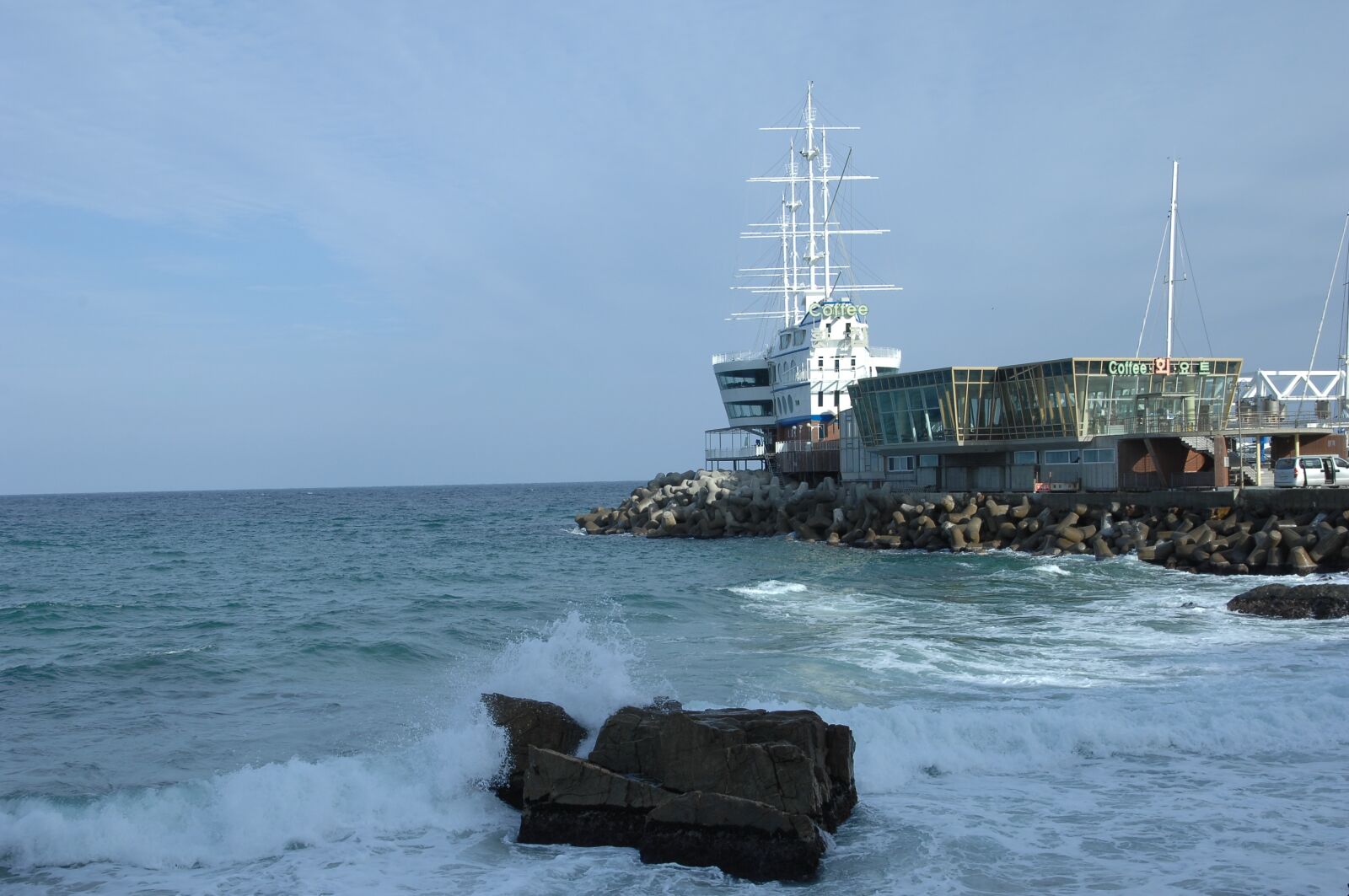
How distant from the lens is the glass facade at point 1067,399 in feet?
139

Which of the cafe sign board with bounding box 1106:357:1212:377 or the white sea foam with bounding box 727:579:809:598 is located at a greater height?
the cafe sign board with bounding box 1106:357:1212:377

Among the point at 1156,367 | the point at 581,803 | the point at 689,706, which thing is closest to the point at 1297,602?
the point at 689,706

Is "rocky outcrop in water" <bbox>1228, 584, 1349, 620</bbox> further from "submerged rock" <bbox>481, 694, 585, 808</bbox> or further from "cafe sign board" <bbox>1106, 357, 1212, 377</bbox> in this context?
"cafe sign board" <bbox>1106, 357, 1212, 377</bbox>

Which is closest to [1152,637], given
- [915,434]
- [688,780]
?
[688,780]

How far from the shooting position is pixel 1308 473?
3644cm

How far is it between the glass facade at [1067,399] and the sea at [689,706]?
46.0ft

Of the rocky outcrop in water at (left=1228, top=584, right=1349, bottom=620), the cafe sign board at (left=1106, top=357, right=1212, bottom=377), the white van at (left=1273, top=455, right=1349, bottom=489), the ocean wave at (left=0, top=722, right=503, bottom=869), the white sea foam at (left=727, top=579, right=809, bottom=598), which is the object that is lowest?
the ocean wave at (left=0, top=722, right=503, bottom=869)

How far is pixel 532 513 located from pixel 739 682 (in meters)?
71.3

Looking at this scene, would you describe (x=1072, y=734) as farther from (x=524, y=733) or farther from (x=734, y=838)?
(x=524, y=733)

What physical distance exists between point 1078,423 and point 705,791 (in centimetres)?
3581

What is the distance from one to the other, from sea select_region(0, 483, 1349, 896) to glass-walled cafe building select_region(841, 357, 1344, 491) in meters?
13.4

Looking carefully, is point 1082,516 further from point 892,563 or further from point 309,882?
point 309,882

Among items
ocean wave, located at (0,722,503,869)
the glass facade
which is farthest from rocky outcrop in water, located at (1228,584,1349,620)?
the glass facade

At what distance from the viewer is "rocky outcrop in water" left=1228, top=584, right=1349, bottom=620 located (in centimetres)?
2172
